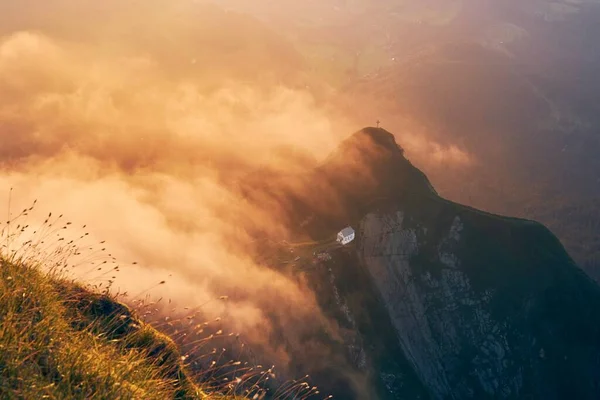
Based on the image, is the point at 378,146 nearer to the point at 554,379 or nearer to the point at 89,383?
the point at 554,379

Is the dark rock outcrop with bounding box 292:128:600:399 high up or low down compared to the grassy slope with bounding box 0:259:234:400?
down

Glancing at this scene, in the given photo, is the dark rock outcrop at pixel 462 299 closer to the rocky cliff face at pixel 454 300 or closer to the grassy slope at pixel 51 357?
the rocky cliff face at pixel 454 300

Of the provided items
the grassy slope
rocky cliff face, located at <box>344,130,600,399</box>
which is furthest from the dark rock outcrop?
the grassy slope

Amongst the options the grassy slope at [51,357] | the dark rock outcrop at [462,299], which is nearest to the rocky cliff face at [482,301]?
the dark rock outcrop at [462,299]

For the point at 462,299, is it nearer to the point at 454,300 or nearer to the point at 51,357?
the point at 454,300

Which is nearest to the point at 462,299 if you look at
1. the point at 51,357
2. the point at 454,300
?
the point at 454,300

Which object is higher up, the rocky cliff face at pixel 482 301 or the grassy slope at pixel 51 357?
the grassy slope at pixel 51 357

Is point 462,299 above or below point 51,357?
below

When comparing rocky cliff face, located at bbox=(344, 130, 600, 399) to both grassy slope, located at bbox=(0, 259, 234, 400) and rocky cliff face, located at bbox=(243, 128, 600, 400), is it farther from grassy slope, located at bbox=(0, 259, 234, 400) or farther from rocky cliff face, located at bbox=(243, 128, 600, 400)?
grassy slope, located at bbox=(0, 259, 234, 400)

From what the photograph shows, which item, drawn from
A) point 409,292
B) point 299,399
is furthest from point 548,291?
point 299,399
